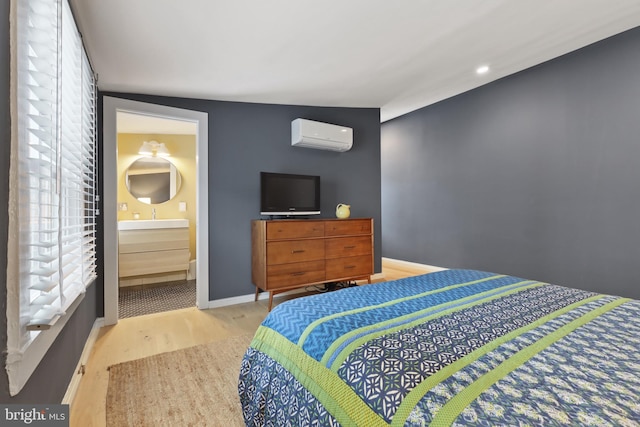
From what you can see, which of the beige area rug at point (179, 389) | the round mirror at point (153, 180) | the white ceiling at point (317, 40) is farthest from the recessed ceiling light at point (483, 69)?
the round mirror at point (153, 180)

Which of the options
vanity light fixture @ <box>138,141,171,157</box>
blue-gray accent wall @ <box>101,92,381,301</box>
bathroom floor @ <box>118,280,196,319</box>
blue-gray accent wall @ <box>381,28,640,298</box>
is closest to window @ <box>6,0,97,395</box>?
blue-gray accent wall @ <box>101,92,381,301</box>

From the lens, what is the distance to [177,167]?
175 inches

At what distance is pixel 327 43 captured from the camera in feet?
7.45

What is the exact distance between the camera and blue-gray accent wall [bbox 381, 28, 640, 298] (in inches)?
107

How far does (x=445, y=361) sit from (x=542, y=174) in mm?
3404

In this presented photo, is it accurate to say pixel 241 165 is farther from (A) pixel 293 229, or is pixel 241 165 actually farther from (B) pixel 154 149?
(B) pixel 154 149

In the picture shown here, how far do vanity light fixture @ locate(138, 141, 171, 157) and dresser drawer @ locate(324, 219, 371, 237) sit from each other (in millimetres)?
2850

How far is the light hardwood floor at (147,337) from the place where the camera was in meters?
1.61

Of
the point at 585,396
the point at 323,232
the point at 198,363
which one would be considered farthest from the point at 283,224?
the point at 585,396

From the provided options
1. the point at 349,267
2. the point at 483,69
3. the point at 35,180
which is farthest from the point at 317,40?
the point at 349,267

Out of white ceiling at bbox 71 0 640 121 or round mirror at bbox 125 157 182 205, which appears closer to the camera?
white ceiling at bbox 71 0 640 121

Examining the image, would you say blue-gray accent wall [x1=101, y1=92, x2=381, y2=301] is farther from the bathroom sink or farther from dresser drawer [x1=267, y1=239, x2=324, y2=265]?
the bathroom sink

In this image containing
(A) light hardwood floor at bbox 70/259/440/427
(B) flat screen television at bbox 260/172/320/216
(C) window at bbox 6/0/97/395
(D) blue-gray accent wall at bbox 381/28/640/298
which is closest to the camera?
(C) window at bbox 6/0/97/395

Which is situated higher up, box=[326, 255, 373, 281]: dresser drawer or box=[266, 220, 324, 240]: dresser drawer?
box=[266, 220, 324, 240]: dresser drawer
